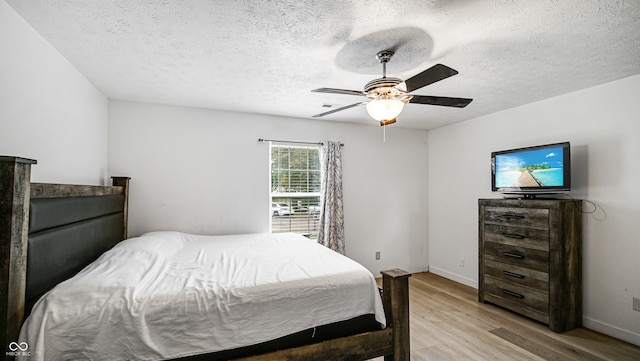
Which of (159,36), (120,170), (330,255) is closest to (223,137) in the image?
(120,170)

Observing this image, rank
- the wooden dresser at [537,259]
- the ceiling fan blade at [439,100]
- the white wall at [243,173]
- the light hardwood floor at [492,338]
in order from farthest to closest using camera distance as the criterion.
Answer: the white wall at [243,173]
the wooden dresser at [537,259]
the light hardwood floor at [492,338]
the ceiling fan blade at [439,100]

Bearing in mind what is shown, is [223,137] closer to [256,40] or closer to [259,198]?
[259,198]

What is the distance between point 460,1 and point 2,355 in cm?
279

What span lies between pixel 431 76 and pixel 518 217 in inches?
90.0

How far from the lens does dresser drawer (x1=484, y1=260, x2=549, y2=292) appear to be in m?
2.86

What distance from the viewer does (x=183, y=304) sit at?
158 cm

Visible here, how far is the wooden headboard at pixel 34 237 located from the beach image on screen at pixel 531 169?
4131mm

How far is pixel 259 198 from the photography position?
3.84 metres

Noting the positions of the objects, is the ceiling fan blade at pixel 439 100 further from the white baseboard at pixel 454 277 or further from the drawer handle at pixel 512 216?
the white baseboard at pixel 454 277

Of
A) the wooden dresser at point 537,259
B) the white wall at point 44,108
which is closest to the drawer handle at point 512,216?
the wooden dresser at point 537,259

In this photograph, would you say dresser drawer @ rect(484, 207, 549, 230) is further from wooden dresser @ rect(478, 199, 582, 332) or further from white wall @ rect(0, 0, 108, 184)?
white wall @ rect(0, 0, 108, 184)

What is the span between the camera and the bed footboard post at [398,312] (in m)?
1.95

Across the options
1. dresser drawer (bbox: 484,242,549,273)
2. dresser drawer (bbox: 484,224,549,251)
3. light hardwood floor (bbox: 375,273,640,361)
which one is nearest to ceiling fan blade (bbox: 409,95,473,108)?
dresser drawer (bbox: 484,224,549,251)

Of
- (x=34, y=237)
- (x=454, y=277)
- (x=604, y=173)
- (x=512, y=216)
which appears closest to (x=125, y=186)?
(x=34, y=237)
